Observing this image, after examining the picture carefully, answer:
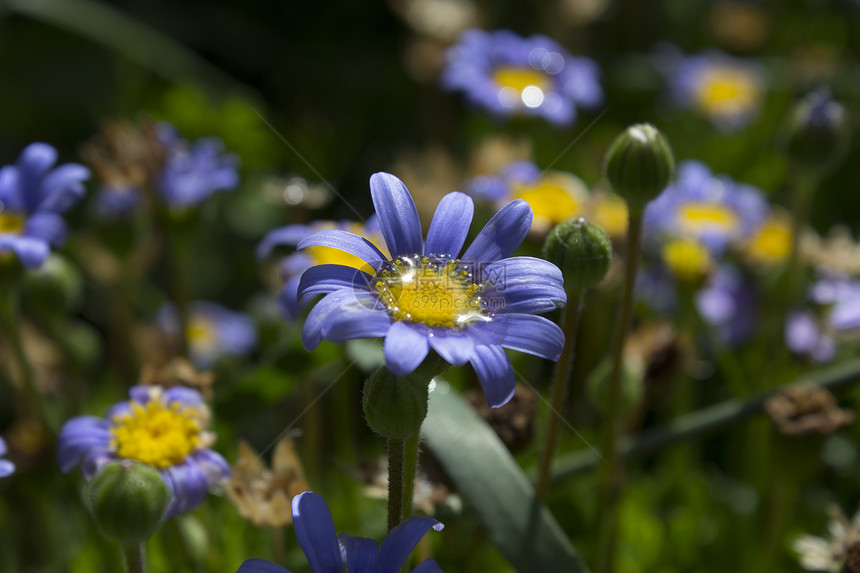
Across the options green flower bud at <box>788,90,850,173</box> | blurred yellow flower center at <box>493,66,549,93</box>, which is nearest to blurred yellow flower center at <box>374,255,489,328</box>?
green flower bud at <box>788,90,850,173</box>

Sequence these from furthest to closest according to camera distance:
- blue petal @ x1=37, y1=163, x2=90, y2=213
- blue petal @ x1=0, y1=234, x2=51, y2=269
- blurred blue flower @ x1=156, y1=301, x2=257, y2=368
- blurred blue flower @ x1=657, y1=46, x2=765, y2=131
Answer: blurred blue flower @ x1=657, y1=46, x2=765, y2=131, blurred blue flower @ x1=156, y1=301, x2=257, y2=368, blue petal @ x1=37, y1=163, x2=90, y2=213, blue petal @ x1=0, y1=234, x2=51, y2=269

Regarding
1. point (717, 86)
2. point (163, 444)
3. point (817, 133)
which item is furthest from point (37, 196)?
point (717, 86)

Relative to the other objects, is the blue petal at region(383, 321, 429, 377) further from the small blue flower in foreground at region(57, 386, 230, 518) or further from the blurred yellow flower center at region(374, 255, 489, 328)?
the small blue flower in foreground at region(57, 386, 230, 518)

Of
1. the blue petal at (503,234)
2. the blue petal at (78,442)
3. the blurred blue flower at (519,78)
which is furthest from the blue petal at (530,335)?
the blurred blue flower at (519,78)

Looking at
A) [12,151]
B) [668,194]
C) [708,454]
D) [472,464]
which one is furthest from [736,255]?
[12,151]

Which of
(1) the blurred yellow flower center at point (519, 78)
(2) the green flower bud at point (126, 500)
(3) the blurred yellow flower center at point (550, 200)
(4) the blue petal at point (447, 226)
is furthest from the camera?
(1) the blurred yellow flower center at point (519, 78)

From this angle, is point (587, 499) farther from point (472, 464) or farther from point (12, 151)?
point (12, 151)

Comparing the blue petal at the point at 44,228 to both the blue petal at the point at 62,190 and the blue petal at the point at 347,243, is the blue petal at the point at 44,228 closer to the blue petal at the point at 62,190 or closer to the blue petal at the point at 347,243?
the blue petal at the point at 62,190
